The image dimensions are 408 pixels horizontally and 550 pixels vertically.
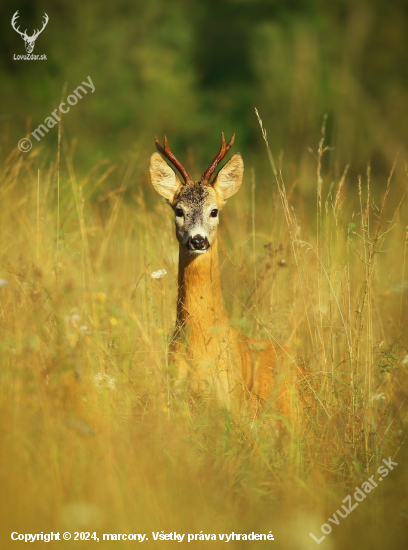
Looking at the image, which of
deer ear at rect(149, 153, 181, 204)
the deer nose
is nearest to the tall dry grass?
the deer nose

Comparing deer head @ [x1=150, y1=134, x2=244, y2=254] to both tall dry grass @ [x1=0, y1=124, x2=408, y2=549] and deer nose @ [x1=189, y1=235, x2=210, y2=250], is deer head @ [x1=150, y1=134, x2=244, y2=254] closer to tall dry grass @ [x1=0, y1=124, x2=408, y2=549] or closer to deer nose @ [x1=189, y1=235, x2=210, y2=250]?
deer nose @ [x1=189, y1=235, x2=210, y2=250]

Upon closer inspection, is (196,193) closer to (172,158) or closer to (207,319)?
(172,158)

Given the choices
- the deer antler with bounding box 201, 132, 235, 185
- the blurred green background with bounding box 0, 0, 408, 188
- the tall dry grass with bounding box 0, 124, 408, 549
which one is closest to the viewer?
the tall dry grass with bounding box 0, 124, 408, 549

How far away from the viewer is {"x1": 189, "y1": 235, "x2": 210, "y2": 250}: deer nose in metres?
4.27

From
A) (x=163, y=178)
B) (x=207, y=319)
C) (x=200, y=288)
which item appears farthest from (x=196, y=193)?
(x=207, y=319)

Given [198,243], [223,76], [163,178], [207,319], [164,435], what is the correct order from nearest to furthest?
1. [164,435]
2. [198,243]
3. [207,319]
4. [163,178]
5. [223,76]

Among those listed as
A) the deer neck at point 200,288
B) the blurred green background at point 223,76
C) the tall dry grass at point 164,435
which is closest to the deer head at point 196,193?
the deer neck at point 200,288

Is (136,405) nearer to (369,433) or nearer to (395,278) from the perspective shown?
(369,433)

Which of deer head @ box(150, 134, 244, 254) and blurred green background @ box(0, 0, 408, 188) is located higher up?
blurred green background @ box(0, 0, 408, 188)

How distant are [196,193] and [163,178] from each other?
326 mm

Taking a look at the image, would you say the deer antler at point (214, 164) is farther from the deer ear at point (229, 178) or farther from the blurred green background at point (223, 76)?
the blurred green background at point (223, 76)

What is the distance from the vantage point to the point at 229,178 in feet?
16.0

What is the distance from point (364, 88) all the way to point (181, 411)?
1295 cm

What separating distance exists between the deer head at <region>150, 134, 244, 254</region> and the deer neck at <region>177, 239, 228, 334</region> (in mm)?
124
